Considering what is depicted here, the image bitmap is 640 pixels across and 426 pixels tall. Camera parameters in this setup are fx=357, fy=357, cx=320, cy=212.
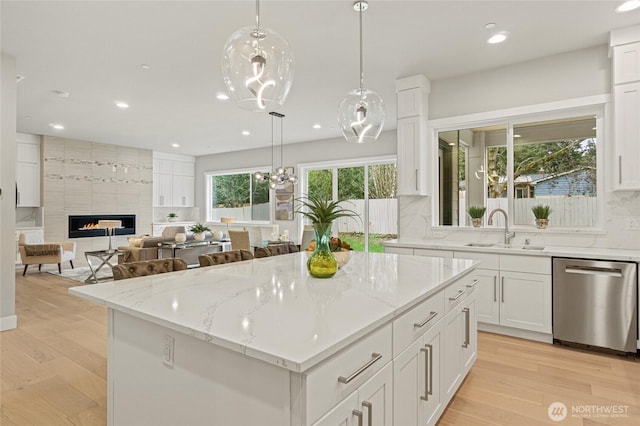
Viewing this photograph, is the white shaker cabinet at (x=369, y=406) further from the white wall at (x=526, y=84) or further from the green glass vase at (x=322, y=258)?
the white wall at (x=526, y=84)

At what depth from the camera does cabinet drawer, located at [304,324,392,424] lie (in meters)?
0.97

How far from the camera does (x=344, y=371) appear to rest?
110 cm

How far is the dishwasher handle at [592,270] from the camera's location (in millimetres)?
3003

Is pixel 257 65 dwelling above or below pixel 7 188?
above

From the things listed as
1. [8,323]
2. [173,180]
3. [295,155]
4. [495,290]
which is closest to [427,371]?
[495,290]

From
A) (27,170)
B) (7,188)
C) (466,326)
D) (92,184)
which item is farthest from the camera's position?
(92,184)

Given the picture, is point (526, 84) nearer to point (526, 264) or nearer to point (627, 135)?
point (627, 135)

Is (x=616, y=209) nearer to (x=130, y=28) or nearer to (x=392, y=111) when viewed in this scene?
(x=392, y=111)

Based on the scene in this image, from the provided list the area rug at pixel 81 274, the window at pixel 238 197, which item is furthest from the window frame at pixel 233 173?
the area rug at pixel 81 274

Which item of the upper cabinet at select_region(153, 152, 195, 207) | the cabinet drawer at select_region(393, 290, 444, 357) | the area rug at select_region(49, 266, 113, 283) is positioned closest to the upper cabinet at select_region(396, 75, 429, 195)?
the cabinet drawer at select_region(393, 290, 444, 357)

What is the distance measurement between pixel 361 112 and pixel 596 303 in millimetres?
2597

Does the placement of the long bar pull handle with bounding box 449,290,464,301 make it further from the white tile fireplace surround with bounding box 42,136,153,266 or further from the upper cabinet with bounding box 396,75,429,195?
the white tile fireplace surround with bounding box 42,136,153,266

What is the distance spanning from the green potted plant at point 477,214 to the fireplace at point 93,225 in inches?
321

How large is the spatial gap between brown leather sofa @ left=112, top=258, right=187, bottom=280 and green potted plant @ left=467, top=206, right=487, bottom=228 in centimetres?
335
